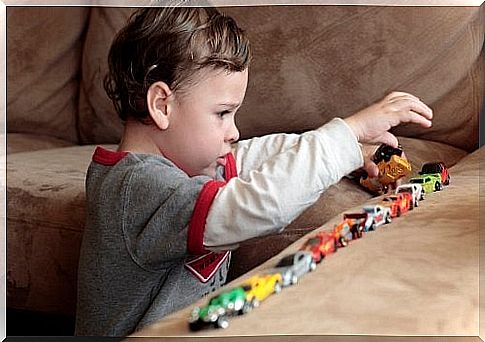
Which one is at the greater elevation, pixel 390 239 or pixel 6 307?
pixel 390 239

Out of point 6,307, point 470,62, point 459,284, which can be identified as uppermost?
point 470,62

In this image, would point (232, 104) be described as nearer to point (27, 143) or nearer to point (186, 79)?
point (186, 79)

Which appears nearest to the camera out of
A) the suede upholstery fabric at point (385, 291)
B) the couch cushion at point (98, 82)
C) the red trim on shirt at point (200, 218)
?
the suede upholstery fabric at point (385, 291)

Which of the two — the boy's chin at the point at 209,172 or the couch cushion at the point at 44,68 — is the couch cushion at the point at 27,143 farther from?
the boy's chin at the point at 209,172

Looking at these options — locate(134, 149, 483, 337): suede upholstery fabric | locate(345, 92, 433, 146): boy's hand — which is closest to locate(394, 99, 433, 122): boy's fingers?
locate(345, 92, 433, 146): boy's hand

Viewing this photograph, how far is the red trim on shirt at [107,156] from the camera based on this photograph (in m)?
0.71

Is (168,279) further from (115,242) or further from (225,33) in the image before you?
(225,33)

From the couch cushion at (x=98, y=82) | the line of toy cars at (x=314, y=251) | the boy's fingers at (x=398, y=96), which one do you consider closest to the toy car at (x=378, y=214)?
the line of toy cars at (x=314, y=251)

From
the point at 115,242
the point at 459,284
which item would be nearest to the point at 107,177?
the point at 115,242

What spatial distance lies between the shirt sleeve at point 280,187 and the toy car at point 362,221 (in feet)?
0.11

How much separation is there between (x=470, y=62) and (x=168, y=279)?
12.4 inches

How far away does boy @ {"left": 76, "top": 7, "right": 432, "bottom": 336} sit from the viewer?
0.67 metres

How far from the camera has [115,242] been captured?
2.28 feet

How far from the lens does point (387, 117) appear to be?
735mm
